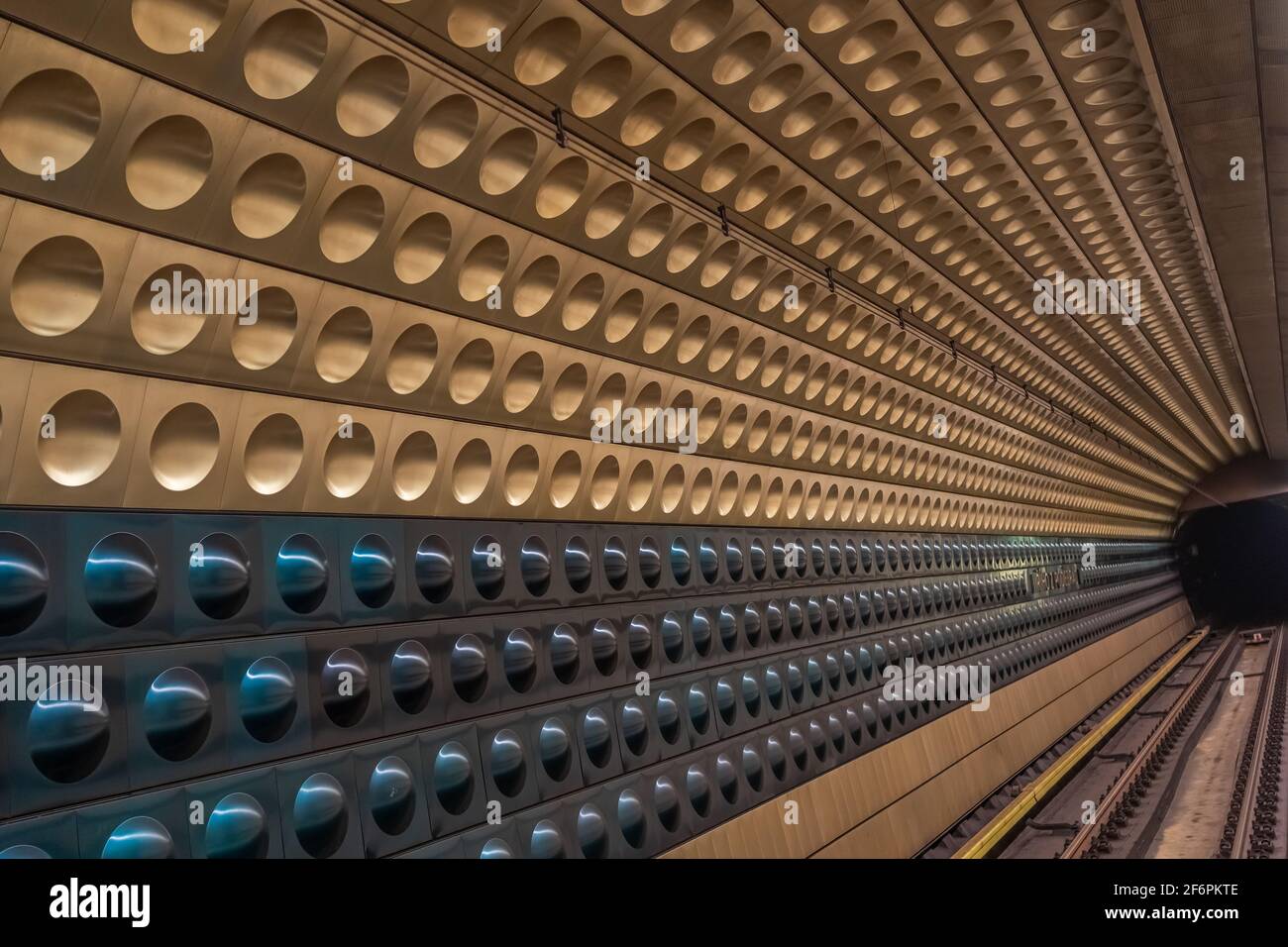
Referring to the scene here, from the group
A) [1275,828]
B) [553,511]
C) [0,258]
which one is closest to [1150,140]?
[553,511]

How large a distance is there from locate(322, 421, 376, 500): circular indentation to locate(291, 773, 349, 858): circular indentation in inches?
75.9

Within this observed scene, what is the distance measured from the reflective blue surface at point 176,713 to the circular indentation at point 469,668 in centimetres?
218

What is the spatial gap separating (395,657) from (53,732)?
8.03 ft

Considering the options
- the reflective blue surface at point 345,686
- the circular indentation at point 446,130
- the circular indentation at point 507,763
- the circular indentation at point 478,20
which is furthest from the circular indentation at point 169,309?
the circular indentation at point 507,763

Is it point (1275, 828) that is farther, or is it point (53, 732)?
point (1275, 828)

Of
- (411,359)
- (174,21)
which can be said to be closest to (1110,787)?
(411,359)

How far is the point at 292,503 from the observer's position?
273 inches

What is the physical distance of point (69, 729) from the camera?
552 centimetres

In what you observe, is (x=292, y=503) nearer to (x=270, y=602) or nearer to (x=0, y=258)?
(x=270, y=602)

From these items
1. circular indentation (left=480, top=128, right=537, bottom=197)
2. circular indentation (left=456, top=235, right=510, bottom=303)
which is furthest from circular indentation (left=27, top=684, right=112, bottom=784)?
circular indentation (left=480, top=128, right=537, bottom=197)

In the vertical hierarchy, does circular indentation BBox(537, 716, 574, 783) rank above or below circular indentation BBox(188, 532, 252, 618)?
below

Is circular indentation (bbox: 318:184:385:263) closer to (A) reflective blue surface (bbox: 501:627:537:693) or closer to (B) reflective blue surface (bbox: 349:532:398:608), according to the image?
(B) reflective blue surface (bbox: 349:532:398:608)

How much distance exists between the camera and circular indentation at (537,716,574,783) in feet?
28.7

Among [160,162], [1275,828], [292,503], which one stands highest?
[160,162]
